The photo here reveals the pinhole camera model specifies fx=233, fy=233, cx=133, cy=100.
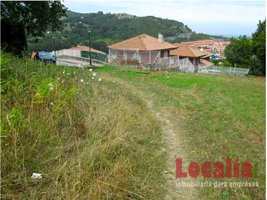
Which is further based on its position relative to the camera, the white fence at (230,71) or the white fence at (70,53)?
the white fence at (70,53)

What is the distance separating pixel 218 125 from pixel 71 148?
3447 mm

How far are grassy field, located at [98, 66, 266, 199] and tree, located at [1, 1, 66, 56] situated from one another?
6560 millimetres

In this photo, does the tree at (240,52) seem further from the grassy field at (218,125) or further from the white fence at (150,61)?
the grassy field at (218,125)

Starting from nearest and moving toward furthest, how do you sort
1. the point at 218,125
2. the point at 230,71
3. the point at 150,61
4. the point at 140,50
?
the point at 218,125 < the point at 230,71 < the point at 150,61 < the point at 140,50

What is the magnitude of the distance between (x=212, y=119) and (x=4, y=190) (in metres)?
4.52

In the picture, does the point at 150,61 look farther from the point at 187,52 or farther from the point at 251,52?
the point at 251,52

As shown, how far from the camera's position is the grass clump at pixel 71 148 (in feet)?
7.48

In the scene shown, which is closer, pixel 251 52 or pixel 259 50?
pixel 259 50

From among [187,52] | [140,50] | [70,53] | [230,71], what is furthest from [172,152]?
[187,52]

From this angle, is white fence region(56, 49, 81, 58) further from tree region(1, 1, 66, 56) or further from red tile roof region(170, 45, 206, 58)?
red tile roof region(170, 45, 206, 58)

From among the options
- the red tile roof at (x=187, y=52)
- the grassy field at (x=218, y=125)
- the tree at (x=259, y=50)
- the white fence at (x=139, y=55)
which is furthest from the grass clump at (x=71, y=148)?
the red tile roof at (x=187, y=52)

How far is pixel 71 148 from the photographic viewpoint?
286cm

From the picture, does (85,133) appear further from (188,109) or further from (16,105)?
(188,109)

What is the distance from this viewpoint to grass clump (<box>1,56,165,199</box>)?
7.48ft
